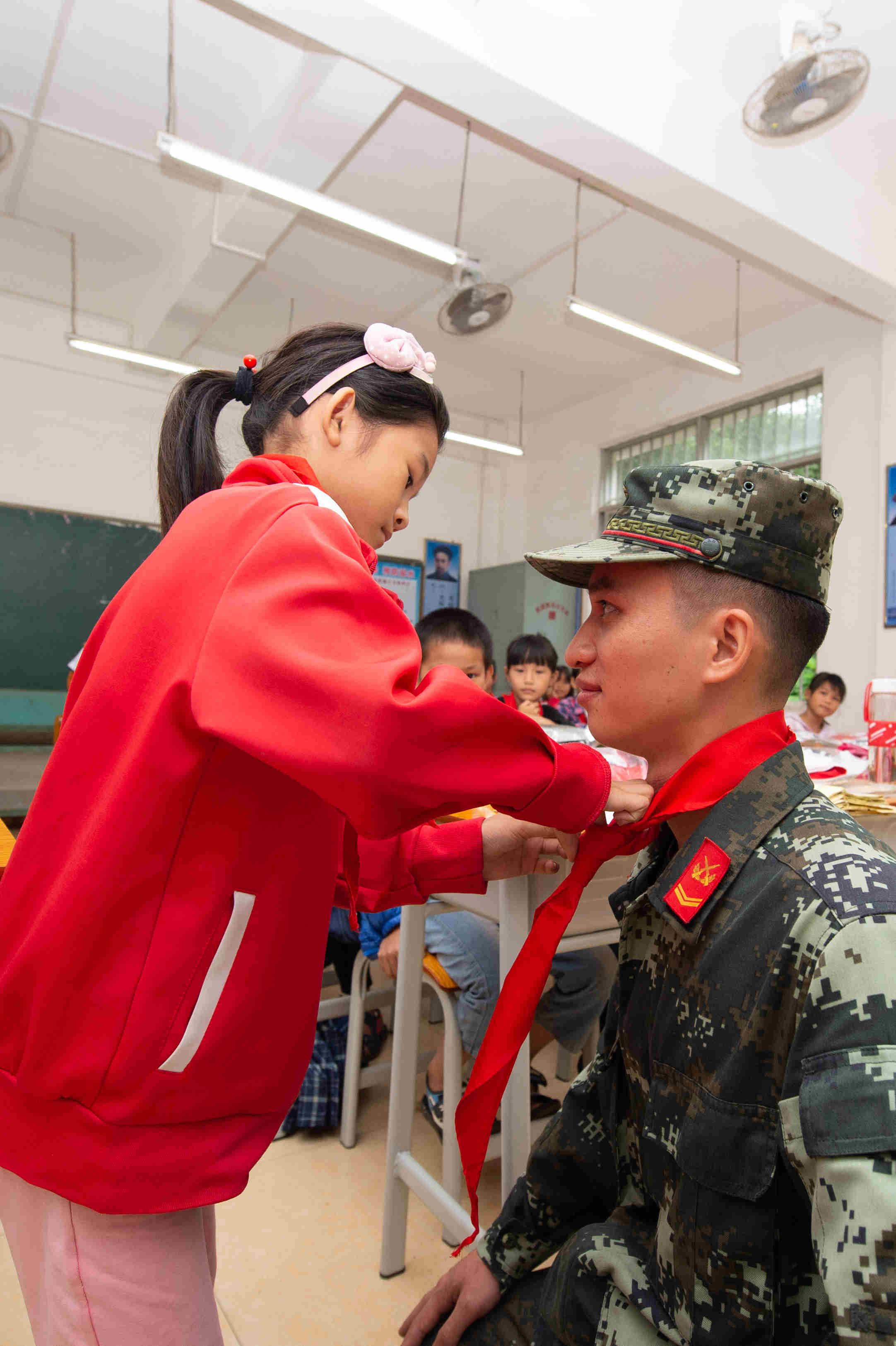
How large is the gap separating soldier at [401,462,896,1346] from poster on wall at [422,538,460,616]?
23.9ft

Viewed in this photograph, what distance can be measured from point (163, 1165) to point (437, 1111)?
1505mm

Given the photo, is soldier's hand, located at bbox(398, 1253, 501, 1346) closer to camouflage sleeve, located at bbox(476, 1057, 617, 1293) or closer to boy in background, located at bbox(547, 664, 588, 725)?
camouflage sleeve, located at bbox(476, 1057, 617, 1293)

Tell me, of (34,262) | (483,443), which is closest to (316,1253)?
(483,443)

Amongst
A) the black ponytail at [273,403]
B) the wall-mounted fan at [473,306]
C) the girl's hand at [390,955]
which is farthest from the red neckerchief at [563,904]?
the wall-mounted fan at [473,306]

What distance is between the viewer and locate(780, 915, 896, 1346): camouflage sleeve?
1.73ft

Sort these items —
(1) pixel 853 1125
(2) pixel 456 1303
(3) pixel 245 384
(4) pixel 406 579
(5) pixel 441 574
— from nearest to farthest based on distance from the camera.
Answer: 1. (1) pixel 853 1125
2. (2) pixel 456 1303
3. (3) pixel 245 384
4. (4) pixel 406 579
5. (5) pixel 441 574

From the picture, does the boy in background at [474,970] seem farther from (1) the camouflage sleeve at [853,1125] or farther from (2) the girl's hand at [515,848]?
(1) the camouflage sleeve at [853,1125]

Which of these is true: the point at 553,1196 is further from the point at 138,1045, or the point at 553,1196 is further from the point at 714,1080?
the point at 138,1045

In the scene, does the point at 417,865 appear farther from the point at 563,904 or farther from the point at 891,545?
the point at 891,545

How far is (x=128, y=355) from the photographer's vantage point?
5.42m

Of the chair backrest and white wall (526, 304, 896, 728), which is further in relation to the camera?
white wall (526, 304, 896, 728)

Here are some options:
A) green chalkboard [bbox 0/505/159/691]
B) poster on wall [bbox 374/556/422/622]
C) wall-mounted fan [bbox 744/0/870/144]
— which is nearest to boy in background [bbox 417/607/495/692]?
wall-mounted fan [bbox 744/0/870/144]

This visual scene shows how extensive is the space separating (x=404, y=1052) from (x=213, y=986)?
3.23 feet

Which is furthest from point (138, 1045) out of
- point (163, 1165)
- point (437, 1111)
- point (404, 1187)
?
point (437, 1111)
